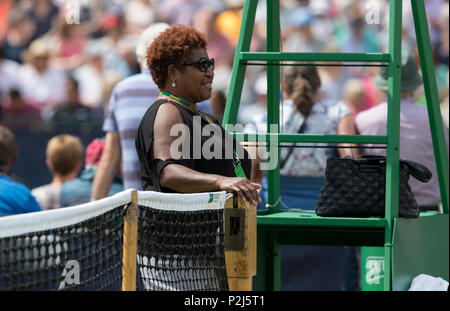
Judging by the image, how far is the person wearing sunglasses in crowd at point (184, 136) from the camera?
3.72m

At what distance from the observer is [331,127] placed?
6.27 m

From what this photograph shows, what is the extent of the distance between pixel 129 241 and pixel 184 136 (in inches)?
34.4

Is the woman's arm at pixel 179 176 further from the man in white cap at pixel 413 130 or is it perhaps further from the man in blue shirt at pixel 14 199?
the man in white cap at pixel 413 130

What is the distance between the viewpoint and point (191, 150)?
12.7 ft

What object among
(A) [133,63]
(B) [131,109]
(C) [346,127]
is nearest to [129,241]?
(B) [131,109]

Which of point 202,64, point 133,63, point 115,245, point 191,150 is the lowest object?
point 115,245

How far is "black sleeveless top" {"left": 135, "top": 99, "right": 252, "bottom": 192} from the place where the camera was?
387 cm

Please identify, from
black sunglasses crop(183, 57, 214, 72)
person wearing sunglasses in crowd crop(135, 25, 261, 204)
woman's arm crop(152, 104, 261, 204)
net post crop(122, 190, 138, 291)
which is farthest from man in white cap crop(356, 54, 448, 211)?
net post crop(122, 190, 138, 291)

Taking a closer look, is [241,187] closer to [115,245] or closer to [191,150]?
[191,150]

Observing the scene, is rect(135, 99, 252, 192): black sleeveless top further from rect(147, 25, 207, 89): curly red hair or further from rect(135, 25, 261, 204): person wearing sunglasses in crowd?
rect(147, 25, 207, 89): curly red hair

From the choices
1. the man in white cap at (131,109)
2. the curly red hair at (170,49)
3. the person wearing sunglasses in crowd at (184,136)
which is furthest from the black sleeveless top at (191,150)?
the man in white cap at (131,109)

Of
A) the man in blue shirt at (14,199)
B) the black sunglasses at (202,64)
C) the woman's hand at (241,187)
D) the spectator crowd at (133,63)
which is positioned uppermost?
the spectator crowd at (133,63)

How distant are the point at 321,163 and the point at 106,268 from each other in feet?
11.2
